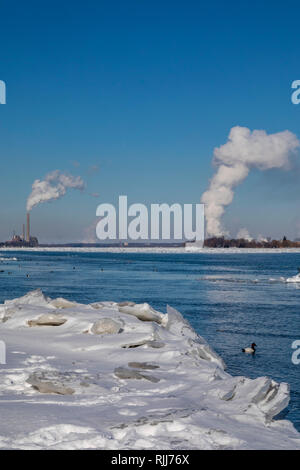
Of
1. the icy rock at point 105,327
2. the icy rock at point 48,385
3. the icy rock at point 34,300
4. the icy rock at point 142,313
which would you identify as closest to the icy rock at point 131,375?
the icy rock at point 48,385

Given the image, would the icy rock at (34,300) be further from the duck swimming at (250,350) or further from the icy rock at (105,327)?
the duck swimming at (250,350)

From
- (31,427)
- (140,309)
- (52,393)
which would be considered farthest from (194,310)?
(31,427)

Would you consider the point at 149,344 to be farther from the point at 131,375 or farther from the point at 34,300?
the point at 34,300

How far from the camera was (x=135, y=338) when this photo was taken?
13680 millimetres

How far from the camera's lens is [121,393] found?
9422 millimetres

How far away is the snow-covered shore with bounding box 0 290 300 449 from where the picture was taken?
7227mm

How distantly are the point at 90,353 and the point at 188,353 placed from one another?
2513mm

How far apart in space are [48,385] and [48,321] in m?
6.02

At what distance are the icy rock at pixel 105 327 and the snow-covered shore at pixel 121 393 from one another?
28 millimetres

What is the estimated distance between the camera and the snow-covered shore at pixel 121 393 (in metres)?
7.23

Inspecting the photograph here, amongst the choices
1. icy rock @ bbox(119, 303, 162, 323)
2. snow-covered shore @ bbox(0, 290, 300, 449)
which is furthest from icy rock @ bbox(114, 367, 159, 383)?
icy rock @ bbox(119, 303, 162, 323)

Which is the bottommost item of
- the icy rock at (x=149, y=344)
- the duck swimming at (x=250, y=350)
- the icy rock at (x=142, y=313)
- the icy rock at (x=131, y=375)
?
the duck swimming at (x=250, y=350)
